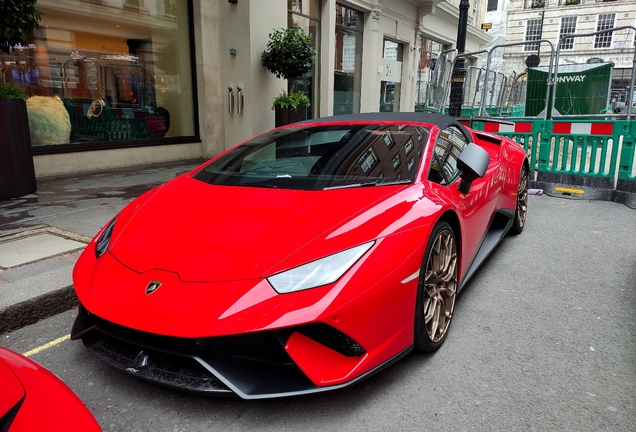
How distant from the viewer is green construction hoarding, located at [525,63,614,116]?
1034 cm

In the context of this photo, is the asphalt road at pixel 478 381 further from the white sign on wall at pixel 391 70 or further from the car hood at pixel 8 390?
the white sign on wall at pixel 391 70

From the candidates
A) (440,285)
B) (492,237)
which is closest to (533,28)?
(492,237)

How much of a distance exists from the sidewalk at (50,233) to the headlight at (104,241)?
68 centimetres

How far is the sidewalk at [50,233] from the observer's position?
2871mm

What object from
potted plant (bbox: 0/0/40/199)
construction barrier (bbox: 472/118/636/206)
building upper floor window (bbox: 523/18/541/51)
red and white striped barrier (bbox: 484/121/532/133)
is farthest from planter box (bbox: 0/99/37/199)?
building upper floor window (bbox: 523/18/541/51)

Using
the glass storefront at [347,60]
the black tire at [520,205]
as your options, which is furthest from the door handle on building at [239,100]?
the black tire at [520,205]

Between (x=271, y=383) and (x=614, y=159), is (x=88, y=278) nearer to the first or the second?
(x=271, y=383)

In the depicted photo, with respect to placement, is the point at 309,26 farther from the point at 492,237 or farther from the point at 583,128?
the point at 492,237

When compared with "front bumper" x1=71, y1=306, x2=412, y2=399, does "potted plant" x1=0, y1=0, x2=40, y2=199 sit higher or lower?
higher

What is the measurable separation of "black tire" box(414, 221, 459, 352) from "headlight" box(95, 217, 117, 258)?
1.59 meters

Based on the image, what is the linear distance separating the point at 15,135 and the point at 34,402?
5.24 metres

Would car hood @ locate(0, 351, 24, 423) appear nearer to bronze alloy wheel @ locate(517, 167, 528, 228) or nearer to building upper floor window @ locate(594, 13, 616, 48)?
bronze alloy wheel @ locate(517, 167, 528, 228)

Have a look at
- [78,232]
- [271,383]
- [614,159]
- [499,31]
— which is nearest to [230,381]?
[271,383]

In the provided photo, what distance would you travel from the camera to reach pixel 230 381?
1.75 meters
